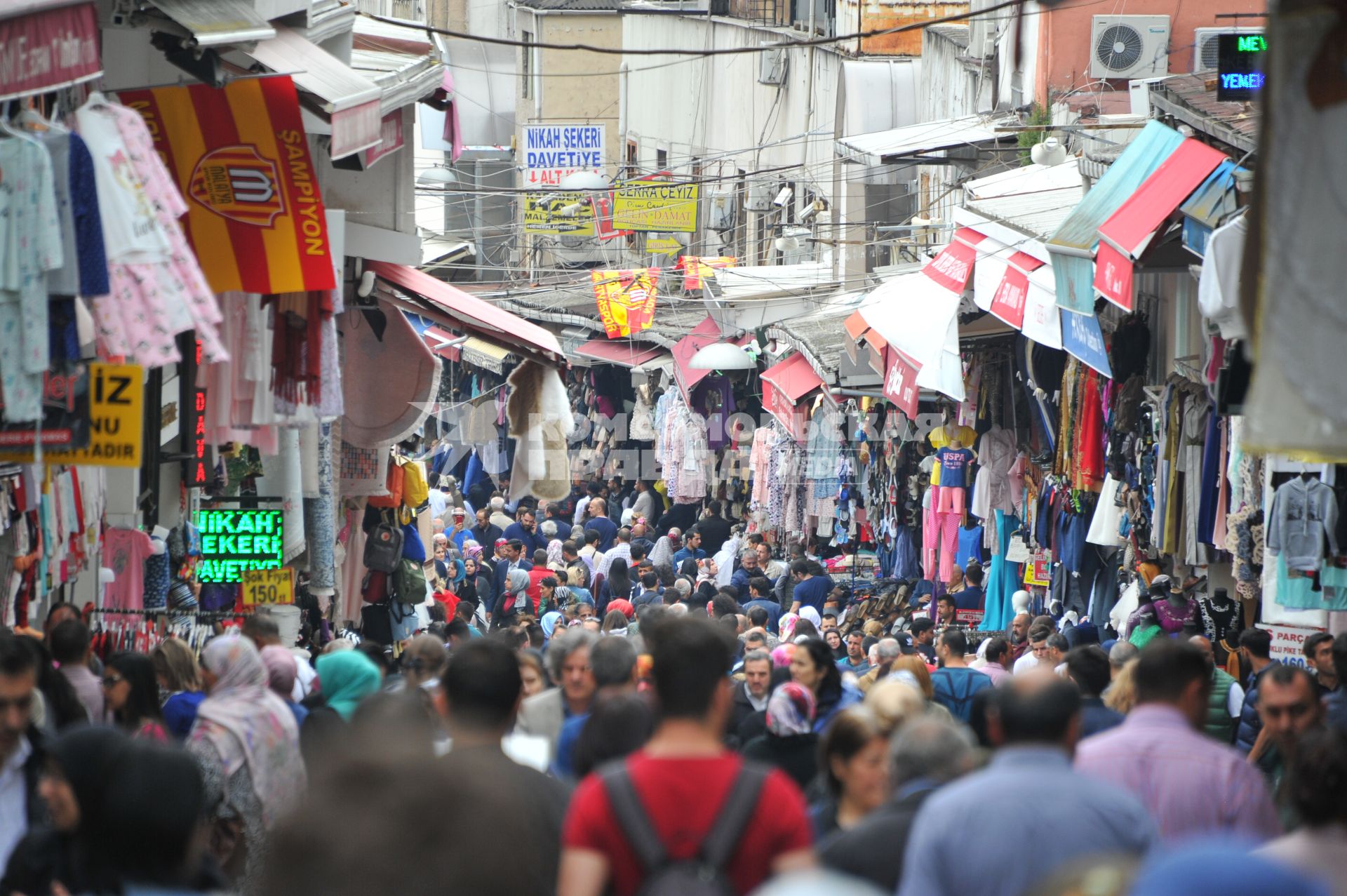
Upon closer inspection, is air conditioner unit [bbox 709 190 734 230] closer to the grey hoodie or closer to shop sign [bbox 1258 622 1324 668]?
shop sign [bbox 1258 622 1324 668]

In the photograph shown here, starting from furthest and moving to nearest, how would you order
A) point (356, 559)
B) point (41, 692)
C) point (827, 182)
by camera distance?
point (827, 182)
point (356, 559)
point (41, 692)

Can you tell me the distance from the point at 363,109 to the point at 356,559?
6.15 m

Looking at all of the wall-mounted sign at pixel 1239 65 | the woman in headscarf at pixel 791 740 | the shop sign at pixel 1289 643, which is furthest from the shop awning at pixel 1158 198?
the woman in headscarf at pixel 791 740

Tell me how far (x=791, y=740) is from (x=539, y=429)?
304 inches

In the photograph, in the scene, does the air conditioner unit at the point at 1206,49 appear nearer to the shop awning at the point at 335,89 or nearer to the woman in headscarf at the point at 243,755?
the shop awning at the point at 335,89

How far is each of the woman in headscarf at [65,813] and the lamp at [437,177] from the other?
102 feet

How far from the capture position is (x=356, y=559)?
572 inches

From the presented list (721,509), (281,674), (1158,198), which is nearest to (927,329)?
(1158,198)

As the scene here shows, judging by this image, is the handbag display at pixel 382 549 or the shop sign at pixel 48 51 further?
the handbag display at pixel 382 549

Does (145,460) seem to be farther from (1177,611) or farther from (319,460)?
(1177,611)

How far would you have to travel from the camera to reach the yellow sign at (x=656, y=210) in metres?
26.0

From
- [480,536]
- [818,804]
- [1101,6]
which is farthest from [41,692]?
[480,536]

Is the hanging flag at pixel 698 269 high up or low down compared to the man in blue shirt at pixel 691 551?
up

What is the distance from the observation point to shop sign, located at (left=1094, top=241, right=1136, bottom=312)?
10023 mm
